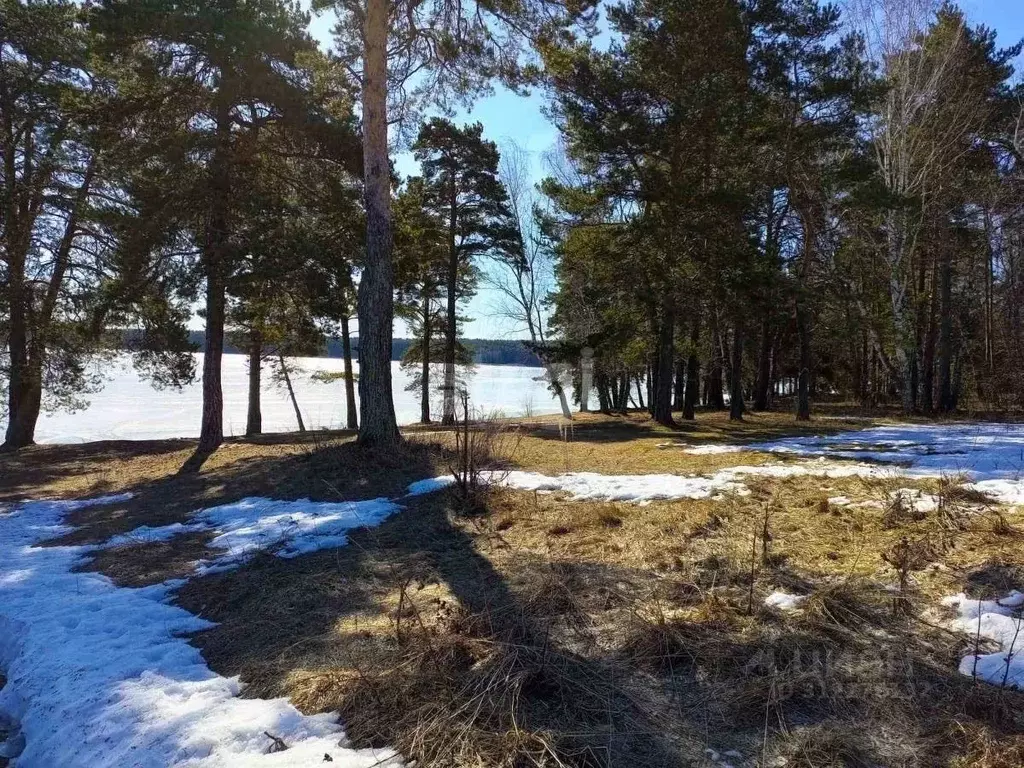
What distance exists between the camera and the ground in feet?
7.36

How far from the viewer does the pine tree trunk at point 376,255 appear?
838cm

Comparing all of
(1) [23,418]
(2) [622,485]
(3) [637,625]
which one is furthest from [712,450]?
(1) [23,418]

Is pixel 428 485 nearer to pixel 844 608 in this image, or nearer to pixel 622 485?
pixel 622 485

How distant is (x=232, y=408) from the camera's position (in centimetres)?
3588

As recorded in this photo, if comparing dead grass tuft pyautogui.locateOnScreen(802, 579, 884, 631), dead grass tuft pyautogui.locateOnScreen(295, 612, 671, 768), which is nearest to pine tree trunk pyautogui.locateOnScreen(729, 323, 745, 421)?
dead grass tuft pyautogui.locateOnScreen(802, 579, 884, 631)

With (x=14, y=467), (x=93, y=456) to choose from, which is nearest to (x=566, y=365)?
(x=93, y=456)

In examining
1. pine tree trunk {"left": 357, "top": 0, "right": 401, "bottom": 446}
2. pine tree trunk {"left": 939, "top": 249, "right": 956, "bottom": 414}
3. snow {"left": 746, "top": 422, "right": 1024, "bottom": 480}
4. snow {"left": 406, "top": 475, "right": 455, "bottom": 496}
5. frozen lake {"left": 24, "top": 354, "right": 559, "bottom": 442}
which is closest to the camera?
snow {"left": 746, "top": 422, "right": 1024, "bottom": 480}

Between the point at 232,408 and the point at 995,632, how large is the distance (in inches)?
1495

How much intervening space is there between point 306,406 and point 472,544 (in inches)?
1478

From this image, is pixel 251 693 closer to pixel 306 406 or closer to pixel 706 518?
pixel 706 518

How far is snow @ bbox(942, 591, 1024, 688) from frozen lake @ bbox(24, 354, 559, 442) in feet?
47.8

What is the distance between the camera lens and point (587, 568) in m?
3.98

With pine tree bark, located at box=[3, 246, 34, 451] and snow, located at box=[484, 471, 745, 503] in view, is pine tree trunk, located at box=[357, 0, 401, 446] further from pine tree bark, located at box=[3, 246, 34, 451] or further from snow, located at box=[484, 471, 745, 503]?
pine tree bark, located at box=[3, 246, 34, 451]

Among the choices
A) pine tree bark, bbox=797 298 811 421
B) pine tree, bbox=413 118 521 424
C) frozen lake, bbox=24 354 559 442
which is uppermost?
pine tree, bbox=413 118 521 424
